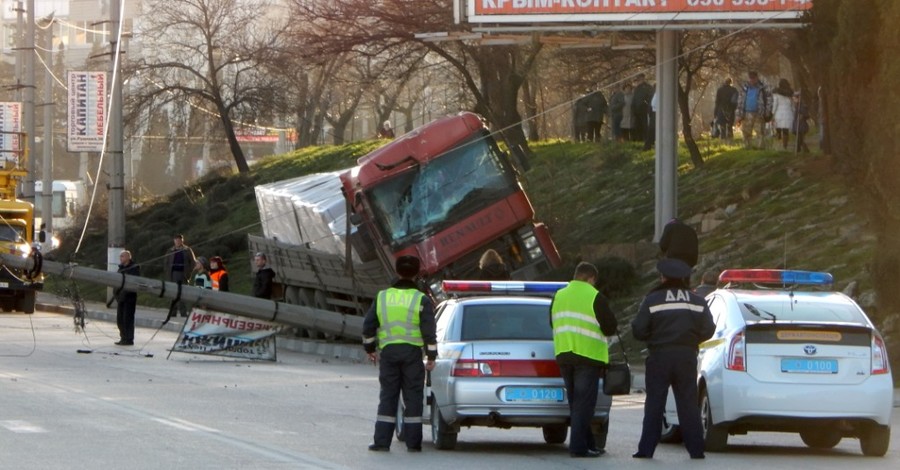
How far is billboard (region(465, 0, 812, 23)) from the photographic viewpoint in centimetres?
2783

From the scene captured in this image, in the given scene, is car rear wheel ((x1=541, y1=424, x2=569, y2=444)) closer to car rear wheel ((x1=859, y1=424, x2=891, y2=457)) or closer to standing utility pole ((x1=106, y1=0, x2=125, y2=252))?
car rear wheel ((x1=859, y1=424, x2=891, y2=457))

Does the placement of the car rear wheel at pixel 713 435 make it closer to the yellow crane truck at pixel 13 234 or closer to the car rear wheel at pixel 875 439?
the car rear wheel at pixel 875 439

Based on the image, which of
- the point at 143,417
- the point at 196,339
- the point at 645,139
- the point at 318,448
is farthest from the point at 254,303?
the point at 645,139

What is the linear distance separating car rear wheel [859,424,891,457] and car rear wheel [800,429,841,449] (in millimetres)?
415

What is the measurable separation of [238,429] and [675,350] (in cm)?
400

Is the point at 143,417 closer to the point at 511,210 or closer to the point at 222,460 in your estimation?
the point at 222,460

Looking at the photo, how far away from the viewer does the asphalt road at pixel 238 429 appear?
12.1 metres

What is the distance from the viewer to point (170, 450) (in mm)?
12359

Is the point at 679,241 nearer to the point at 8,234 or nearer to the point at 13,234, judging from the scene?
the point at 13,234

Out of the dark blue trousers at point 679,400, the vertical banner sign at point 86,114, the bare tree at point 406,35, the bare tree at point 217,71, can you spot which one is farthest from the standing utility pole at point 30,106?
the dark blue trousers at point 679,400

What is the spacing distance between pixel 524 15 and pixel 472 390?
15888 mm

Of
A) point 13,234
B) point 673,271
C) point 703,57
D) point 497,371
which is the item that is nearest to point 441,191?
point 703,57

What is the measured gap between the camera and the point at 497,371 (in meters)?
13.1

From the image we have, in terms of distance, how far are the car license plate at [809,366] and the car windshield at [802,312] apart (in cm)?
37
